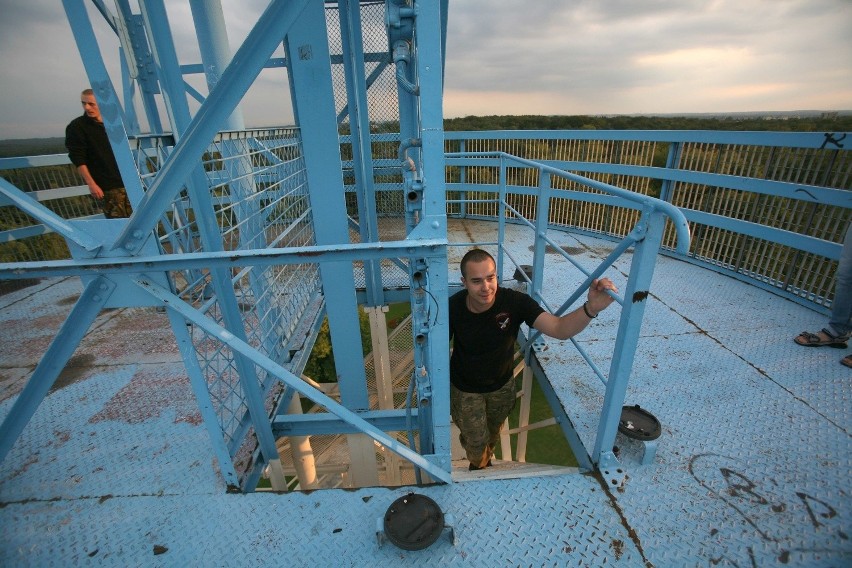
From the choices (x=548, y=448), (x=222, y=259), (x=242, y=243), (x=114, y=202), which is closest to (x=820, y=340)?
(x=222, y=259)

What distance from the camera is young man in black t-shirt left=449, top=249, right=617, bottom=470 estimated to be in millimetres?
2102

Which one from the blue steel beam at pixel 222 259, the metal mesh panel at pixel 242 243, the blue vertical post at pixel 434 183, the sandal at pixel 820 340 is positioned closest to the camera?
the blue vertical post at pixel 434 183

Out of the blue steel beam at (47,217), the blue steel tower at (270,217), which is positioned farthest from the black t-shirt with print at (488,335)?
the blue steel beam at (47,217)

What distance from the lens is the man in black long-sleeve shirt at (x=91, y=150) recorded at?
3586mm

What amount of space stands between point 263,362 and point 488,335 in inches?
50.5

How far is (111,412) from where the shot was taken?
2.86 meters

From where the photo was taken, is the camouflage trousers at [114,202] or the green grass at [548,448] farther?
the green grass at [548,448]

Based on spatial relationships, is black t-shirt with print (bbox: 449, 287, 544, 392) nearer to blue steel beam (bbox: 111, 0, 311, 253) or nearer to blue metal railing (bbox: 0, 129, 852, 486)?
blue metal railing (bbox: 0, 129, 852, 486)

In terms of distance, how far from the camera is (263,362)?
Answer: 1.76m

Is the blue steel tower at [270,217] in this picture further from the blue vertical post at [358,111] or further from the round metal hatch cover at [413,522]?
the round metal hatch cover at [413,522]

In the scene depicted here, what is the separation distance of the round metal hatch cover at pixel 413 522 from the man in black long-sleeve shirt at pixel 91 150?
359 cm

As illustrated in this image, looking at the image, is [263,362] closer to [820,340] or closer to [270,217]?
[270,217]

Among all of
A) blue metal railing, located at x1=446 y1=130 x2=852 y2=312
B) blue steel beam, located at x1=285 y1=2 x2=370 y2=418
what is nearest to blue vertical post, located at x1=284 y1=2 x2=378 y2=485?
blue steel beam, located at x1=285 y1=2 x2=370 y2=418

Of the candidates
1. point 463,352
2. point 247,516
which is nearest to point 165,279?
point 247,516
